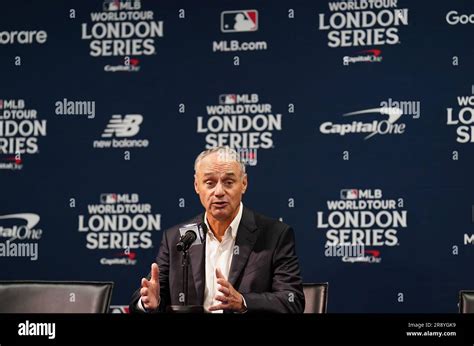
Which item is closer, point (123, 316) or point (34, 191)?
point (123, 316)

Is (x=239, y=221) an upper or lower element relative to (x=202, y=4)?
lower

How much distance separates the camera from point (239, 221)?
305 centimetres

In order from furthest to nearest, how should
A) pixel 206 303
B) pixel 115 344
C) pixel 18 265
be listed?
pixel 18 265 < pixel 206 303 < pixel 115 344

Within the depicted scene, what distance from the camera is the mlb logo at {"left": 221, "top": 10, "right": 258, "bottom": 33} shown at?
4.77 metres

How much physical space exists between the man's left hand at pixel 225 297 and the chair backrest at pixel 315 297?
61 cm

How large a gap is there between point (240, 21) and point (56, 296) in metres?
2.56

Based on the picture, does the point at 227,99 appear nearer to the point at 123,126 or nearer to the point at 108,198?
the point at 123,126

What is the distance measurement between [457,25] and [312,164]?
4.25ft

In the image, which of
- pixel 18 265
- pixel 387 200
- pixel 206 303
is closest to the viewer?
pixel 206 303

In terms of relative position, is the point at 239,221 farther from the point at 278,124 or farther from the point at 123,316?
the point at 123,316

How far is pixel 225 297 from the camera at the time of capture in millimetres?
2416

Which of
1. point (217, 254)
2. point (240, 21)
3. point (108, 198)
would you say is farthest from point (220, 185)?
point (240, 21)

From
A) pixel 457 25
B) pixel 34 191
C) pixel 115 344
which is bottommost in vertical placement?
pixel 115 344

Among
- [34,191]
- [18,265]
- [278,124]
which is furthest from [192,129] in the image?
[18,265]
